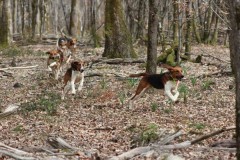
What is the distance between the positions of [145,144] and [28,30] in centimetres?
3382

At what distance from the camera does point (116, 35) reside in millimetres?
18656

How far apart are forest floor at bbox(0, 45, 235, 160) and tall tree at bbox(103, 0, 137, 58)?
302cm

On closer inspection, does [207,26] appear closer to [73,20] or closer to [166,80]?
[73,20]

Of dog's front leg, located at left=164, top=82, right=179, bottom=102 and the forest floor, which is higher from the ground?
dog's front leg, located at left=164, top=82, right=179, bottom=102

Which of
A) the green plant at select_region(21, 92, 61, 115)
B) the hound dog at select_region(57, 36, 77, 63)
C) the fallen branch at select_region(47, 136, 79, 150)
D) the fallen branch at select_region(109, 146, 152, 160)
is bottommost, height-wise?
the green plant at select_region(21, 92, 61, 115)

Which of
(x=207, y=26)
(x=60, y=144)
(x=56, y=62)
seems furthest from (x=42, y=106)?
(x=207, y=26)

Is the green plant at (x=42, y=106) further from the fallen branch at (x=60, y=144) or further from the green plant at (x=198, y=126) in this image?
the green plant at (x=198, y=126)

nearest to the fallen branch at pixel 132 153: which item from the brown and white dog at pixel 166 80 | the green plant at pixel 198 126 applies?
the green plant at pixel 198 126

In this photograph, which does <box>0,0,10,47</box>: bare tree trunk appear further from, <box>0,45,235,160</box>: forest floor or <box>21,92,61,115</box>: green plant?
<box>21,92,61,115</box>: green plant

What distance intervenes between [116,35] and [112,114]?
8.41 m

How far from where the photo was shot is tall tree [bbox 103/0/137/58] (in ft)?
61.0

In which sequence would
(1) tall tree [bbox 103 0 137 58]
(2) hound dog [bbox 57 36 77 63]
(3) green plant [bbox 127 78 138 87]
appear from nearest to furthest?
(3) green plant [bbox 127 78 138 87] < (2) hound dog [bbox 57 36 77 63] < (1) tall tree [bbox 103 0 137 58]

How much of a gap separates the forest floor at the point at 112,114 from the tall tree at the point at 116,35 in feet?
9.91

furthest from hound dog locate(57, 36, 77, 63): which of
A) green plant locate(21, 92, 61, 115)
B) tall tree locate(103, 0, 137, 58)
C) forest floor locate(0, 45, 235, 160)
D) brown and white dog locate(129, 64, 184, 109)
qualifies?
brown and white dog locate(129, 64, 184, 109)
